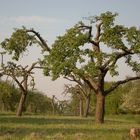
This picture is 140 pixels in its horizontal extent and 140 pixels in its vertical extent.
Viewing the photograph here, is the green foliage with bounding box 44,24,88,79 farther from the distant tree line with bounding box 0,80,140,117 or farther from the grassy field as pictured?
the distant tree line with bounding box 0,80,140,117

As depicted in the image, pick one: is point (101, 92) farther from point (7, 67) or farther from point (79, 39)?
point (7, 67)

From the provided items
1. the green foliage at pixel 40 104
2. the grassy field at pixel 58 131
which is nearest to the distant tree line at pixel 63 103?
the green foliage at pixel 40 104

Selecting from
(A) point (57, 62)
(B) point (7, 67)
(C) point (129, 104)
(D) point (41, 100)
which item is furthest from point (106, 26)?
(D) point (41, 100)

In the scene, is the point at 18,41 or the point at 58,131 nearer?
the point at 58,131

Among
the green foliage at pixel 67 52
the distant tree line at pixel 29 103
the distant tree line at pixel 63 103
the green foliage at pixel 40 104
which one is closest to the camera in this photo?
the green foliage at pixel 67 52

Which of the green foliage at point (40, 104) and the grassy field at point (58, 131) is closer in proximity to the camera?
the grassy field at point (58, 131)

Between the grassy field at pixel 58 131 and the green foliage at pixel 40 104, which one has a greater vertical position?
the green foliage at pixel 40 104

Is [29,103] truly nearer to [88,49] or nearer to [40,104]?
[40,104]

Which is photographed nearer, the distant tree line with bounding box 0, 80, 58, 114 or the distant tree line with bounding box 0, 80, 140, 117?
the distant tree line with bounding box 0, 80, 140, 117

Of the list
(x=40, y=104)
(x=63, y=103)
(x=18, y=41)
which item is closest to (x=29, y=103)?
(x=40, y=104)

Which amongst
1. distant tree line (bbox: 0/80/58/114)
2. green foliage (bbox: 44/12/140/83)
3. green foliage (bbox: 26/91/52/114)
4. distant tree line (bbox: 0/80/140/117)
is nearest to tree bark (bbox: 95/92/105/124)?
green foliage (bbox: 44/12/140/83)

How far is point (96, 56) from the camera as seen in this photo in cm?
3594

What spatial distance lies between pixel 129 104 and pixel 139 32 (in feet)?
112

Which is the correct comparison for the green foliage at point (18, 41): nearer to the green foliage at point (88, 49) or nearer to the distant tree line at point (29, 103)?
the green foliage at point (88, 49)
